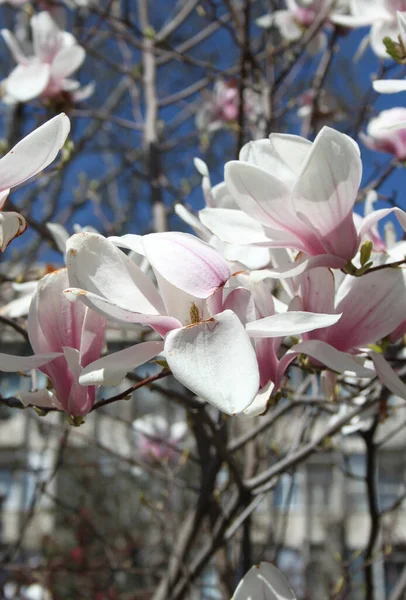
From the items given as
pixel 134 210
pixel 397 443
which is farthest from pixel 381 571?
pixel 134 210

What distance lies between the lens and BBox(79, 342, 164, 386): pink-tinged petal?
1.82 ft

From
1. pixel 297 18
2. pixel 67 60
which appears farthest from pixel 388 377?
pixel 297 18

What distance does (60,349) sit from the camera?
626 mm

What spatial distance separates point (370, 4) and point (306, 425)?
86cm

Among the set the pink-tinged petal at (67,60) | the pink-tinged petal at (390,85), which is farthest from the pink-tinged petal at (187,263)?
the pink-tinged petal at (67,60)

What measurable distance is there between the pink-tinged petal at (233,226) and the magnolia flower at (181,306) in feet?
0.25

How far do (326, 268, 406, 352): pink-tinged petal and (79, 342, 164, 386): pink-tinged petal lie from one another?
18 cm

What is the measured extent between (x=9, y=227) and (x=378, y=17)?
814 mm

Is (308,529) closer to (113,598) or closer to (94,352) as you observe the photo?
(113,598)

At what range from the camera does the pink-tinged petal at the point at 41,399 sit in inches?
24.5

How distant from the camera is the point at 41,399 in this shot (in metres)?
0.63

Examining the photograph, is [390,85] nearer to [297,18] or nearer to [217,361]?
[217,361]

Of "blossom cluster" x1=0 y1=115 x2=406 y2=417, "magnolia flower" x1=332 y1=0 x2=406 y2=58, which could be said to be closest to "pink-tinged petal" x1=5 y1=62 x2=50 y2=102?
"magnolia flower" x1=332 y1=0 x2=406 y2=58

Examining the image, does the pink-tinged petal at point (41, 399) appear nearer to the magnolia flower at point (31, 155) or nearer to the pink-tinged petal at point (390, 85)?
the magnolia flower at point (31, 155)
